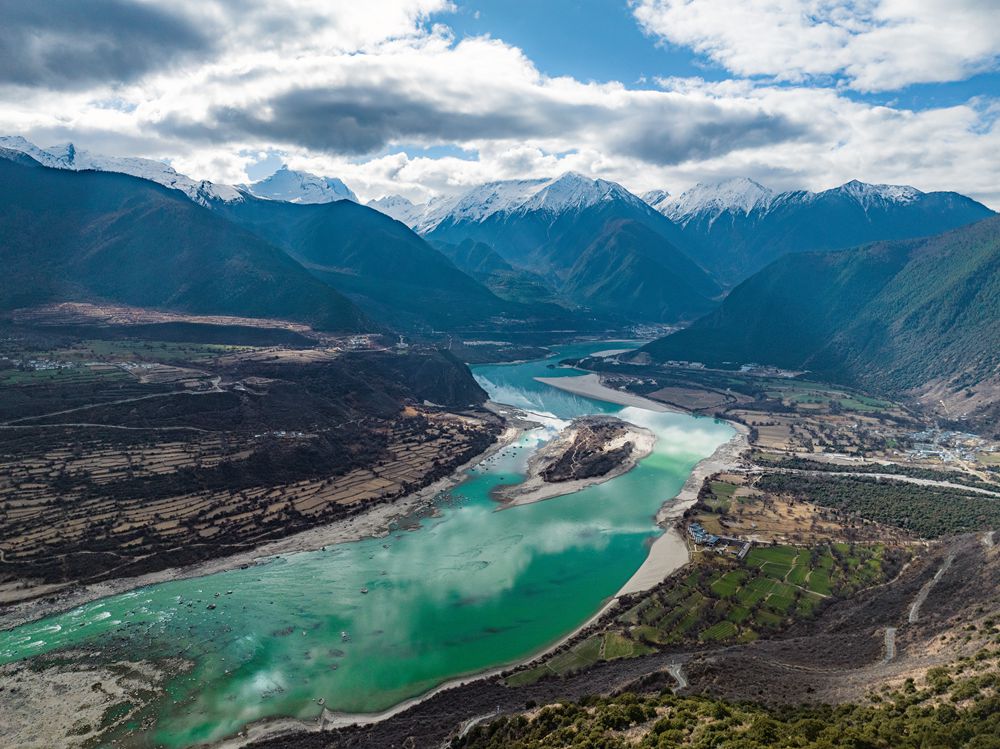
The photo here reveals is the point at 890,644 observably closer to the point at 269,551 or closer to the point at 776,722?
the point at 776,722

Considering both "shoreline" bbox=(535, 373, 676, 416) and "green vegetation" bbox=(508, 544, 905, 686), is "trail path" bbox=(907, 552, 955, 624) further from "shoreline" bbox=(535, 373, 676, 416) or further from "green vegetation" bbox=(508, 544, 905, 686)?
"shoreline" bbox=(535, 373, 676, 416)

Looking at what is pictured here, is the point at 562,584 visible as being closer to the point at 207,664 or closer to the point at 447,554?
the point at 447,554

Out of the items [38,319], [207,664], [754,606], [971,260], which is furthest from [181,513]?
[971,260]

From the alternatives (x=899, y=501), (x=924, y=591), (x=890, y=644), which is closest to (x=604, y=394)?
(x=899, y=501)

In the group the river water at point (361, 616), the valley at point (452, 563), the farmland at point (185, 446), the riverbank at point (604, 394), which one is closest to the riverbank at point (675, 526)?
the valley at point (452, 563)

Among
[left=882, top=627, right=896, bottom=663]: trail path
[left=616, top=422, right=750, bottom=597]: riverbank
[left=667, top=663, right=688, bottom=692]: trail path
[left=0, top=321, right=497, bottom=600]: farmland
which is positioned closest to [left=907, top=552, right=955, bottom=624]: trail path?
[left=882, top=627, right=896, bottom=663]: trail path

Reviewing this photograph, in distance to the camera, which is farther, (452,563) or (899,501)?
(899,501)

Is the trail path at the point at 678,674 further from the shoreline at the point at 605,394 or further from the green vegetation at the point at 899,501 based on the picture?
the shoreline at the point at 605,394

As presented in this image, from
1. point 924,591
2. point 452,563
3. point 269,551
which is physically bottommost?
point 269,551
